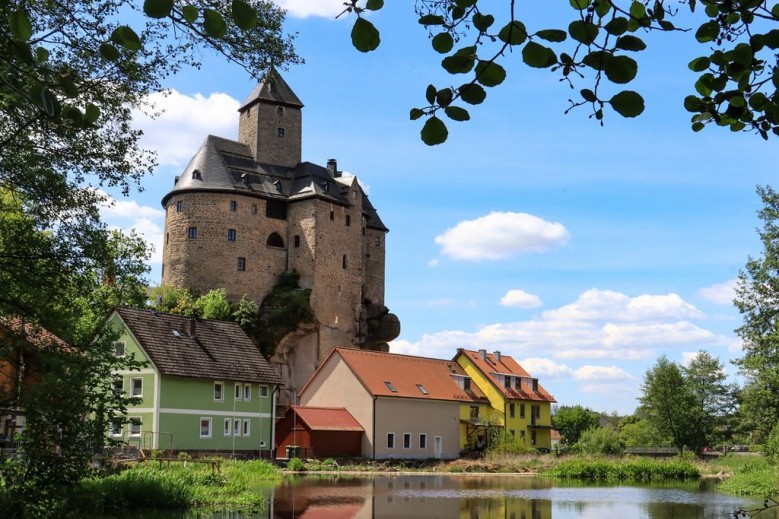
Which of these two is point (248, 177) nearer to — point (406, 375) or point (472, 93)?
point (406, 375)

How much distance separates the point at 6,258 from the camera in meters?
15.7

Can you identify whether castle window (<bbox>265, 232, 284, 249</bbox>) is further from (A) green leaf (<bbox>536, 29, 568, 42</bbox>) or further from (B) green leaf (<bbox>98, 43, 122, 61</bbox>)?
(A) green leaf (<bbox>536, 29, 568, 42</bbox>)

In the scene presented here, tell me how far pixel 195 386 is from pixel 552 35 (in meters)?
39.5

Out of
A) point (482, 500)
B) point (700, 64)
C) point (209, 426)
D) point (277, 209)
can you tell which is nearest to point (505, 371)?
point (277, 209)

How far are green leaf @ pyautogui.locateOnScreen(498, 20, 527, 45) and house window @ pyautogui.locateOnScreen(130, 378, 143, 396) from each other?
1540 inches

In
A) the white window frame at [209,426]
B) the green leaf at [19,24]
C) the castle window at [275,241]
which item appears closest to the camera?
the green leaf at [19,24]

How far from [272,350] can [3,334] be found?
48520mm

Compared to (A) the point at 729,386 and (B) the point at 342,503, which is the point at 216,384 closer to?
(B) the point at 342,503

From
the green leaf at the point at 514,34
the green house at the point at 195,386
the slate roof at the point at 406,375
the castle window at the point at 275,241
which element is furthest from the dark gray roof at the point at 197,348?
the green leaf at the point at 514,34

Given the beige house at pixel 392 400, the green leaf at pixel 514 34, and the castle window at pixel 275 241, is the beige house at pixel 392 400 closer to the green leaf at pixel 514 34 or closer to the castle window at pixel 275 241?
the castle window at pixel 275 241

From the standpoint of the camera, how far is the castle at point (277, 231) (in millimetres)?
66750

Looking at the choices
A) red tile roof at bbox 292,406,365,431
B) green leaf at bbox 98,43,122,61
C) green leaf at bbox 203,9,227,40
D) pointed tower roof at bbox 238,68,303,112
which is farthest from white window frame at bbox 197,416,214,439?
green leaf at bbox 203,9,227,40

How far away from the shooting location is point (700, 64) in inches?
179

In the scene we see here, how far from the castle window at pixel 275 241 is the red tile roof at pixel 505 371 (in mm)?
16936
